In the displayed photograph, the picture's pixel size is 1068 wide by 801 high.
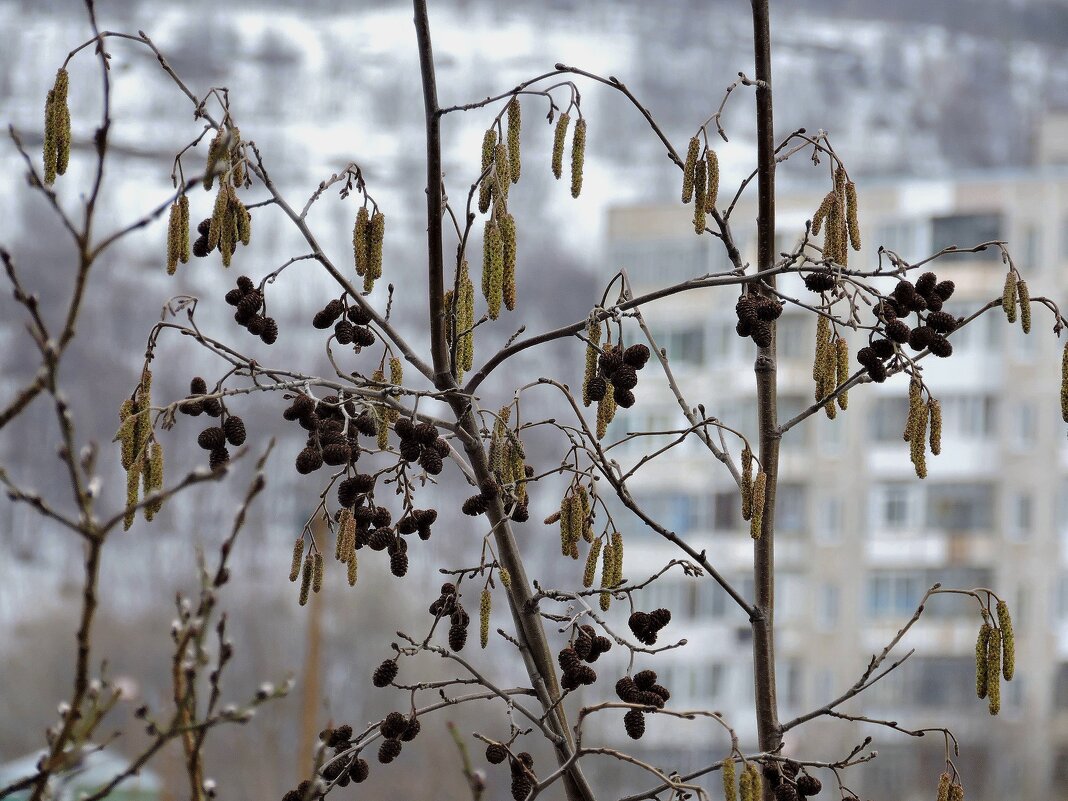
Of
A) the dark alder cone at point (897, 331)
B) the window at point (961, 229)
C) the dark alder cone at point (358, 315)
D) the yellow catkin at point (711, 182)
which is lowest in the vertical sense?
the dark alder cone at point (897, 331)

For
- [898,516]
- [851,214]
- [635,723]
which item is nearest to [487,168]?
[851,214]

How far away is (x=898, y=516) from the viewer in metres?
10.1

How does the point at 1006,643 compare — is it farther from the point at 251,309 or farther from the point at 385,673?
the point at 251,309

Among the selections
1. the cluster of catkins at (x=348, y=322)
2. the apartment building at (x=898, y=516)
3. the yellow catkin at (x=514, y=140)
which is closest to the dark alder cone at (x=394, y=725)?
the cluster of catkins at (x=348, y=322)

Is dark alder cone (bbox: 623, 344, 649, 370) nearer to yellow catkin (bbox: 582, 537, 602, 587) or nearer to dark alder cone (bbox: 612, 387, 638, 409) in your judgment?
dark alder cone (bbox: 612, 387, 638, 409)

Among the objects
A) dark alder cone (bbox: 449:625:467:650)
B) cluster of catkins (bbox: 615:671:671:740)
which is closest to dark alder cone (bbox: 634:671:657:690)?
cluster of catkins (bbox: 615:671:671:740)

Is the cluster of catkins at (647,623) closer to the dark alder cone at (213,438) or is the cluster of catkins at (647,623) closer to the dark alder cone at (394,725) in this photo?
the dark alder cone at (394,725)

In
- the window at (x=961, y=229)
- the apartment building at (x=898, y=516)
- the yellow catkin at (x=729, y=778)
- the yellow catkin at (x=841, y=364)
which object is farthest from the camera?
the window at (x=961, y=229)

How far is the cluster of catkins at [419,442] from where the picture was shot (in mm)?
725

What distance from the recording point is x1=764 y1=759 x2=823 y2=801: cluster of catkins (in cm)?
74

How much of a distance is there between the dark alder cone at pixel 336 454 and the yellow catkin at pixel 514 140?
21 cm

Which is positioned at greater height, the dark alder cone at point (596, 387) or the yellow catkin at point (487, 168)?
the yellow catkin at point (487, 168)

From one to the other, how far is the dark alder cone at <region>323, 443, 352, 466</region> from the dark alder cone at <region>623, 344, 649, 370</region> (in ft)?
0.56

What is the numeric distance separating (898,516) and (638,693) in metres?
9.76
